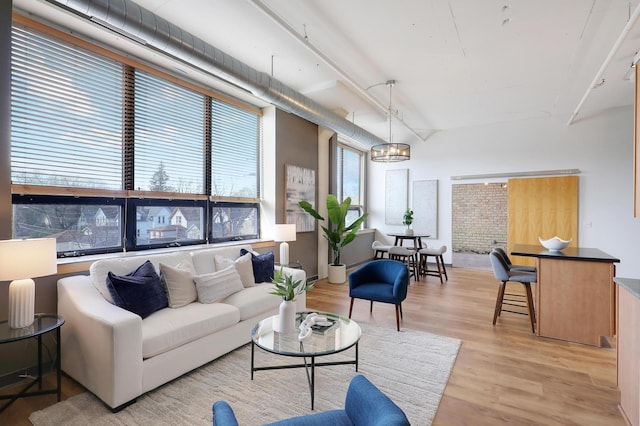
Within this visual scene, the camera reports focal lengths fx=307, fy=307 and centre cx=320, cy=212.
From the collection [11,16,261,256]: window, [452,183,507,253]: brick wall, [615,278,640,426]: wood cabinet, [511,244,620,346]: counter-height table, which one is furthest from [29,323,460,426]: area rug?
[452,183,507,253]: brick wall

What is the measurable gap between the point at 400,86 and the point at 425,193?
3764 millimetres

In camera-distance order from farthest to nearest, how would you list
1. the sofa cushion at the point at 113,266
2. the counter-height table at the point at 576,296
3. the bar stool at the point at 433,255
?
the bar stool at the point at 433,255, the counter-height table at the point at 576,296, the sofa cushion at the point at 113,266

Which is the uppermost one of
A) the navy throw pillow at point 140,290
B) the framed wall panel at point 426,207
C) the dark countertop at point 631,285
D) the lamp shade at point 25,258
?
the framed wall panel at point 426,207

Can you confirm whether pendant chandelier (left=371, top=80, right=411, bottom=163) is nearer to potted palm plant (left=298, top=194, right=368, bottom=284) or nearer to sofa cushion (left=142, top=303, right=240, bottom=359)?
potted palm plant (left=298, top=194, right=368, bottom=284)

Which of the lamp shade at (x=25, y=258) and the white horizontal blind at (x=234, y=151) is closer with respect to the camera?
the lamp shade at (x=25, y=258)

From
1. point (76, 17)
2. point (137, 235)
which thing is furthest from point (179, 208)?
point (76, 17)

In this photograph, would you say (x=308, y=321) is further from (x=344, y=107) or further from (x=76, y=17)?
→ (x=344, y=107)

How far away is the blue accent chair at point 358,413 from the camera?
3.68 feet

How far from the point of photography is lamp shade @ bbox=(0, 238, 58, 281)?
6.52 feet

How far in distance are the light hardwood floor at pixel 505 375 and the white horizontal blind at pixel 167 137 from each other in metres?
2.22

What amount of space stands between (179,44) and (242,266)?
233 centimetres

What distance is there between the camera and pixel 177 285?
9.50 feet

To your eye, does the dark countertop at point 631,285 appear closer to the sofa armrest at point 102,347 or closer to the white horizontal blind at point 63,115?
the sofa armrest at point 102,347

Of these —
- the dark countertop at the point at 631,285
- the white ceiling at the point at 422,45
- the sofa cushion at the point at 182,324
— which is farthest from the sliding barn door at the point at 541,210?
the sofa cushion at the point at 182,324
